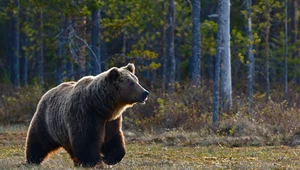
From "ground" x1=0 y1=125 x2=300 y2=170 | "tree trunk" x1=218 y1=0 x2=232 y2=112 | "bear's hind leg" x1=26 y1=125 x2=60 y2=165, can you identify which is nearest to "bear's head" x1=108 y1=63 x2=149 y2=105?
"ground" x1=0 y1=125 x2=300 y2=170

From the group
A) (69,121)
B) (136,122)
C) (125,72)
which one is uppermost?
(125,72)

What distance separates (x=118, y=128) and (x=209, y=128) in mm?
6655

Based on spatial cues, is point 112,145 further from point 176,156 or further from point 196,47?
point 196,47

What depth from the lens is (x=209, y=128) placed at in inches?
660

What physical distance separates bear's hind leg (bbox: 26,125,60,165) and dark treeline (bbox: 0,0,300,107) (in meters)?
7.94

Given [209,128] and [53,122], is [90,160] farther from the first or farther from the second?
[209,128]

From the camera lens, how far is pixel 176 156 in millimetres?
12758

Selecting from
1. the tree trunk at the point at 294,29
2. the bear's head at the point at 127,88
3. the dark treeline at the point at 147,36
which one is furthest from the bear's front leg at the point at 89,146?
the tree trunk at the point at 294,29

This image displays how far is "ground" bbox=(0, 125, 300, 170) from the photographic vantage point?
1066cm

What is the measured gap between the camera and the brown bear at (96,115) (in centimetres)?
1002

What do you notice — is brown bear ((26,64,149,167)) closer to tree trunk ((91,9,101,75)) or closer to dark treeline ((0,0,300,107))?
dark treeline ((0,0,300,107))

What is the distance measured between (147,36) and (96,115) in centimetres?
2795

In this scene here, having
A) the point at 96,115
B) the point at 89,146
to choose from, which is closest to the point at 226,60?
the point at 96,115

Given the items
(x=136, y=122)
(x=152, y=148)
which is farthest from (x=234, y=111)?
(x=152, y=148)
